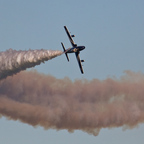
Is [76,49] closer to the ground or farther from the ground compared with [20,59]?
closer to the ground

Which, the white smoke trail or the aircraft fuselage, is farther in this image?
the aircraft fuselage

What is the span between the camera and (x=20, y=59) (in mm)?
120125

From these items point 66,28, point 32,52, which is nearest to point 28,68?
point 32,52

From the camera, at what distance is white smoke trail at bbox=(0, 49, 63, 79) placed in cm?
11938

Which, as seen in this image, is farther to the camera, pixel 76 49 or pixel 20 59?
pixel 76 49

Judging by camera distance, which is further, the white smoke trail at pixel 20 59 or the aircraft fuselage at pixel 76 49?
the aircraft fuselage at pixel 76 49

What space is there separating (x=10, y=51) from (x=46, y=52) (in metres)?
5.58

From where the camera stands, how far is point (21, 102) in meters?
124

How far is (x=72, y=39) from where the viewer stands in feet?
411

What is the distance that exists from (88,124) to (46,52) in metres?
12.4

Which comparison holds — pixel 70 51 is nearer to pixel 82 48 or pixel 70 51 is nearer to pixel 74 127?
pixel 82 48

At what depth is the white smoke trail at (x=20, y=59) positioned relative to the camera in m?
119

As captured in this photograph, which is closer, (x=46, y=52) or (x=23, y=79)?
(x=46, y=52)

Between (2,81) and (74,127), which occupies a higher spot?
(2,81)
